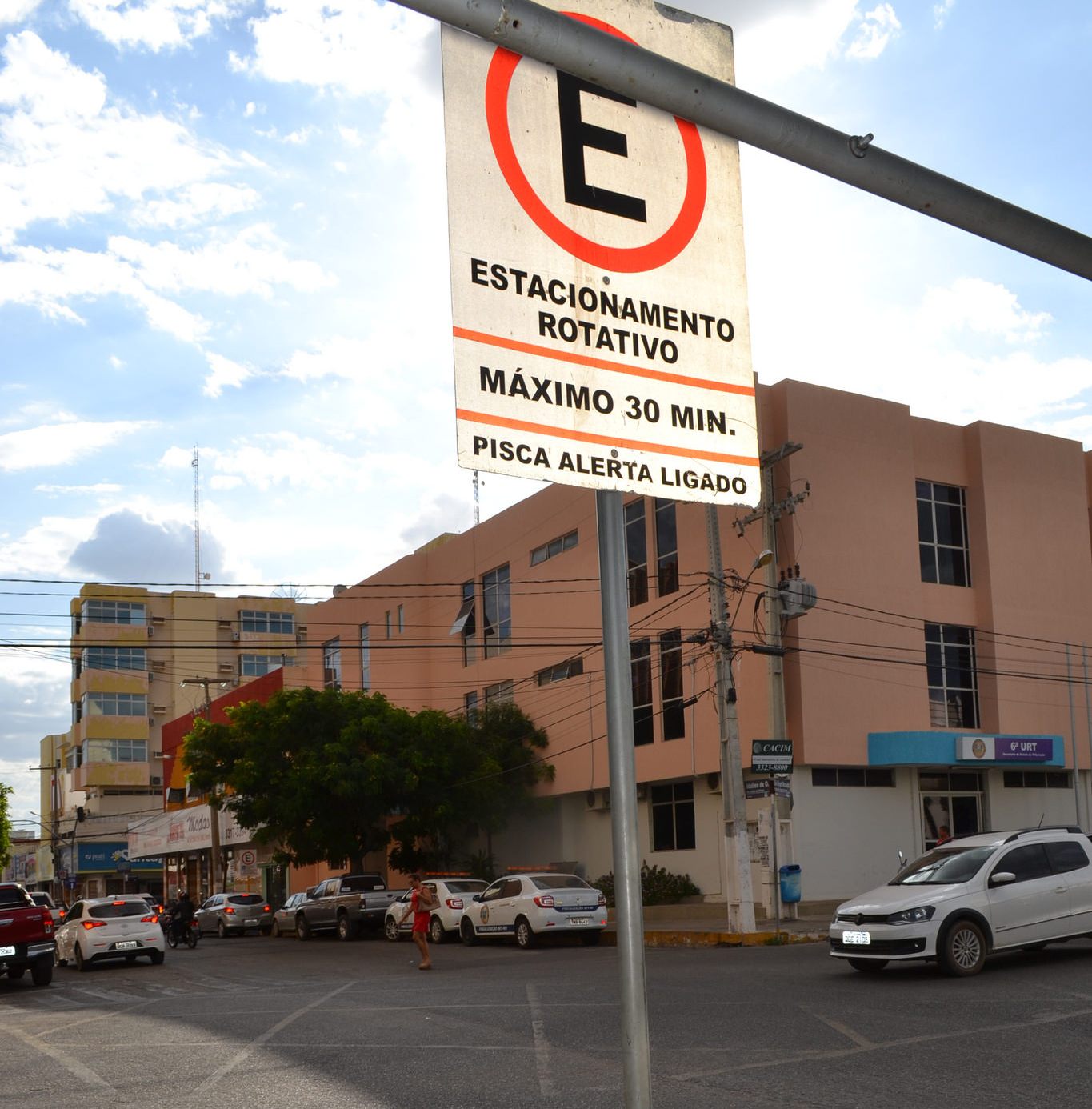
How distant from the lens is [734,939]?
24.3m

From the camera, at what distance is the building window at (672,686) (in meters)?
34.2

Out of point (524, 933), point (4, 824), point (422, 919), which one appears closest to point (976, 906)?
point (422, 919)

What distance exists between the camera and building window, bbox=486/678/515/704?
41844 mm

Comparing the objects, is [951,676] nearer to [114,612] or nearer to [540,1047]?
[540,1047]

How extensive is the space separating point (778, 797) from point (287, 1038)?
16105mm

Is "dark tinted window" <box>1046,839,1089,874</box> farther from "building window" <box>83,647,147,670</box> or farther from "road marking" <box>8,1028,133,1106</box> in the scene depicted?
"building window" <box>83,647,147,670</box>

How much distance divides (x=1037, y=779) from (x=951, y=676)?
3.96m

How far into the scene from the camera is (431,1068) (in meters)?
10.9

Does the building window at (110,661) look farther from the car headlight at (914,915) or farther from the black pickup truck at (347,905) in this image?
the car headlight at (914,915)

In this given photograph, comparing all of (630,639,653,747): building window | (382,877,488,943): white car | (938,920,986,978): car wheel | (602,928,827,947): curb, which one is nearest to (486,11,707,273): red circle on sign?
(938,920,986,978): car wheel

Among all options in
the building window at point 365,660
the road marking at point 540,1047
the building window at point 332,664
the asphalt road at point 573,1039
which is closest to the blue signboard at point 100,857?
the building window at point 332,664

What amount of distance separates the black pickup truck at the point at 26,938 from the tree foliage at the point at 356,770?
12.4m

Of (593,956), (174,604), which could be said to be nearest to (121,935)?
(593,956)

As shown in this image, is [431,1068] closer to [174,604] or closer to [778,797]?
[778,797]
